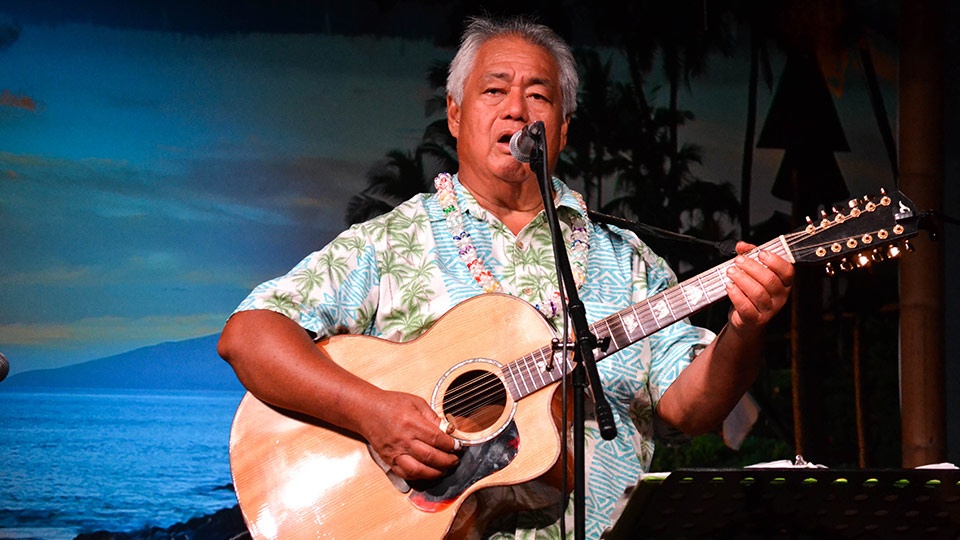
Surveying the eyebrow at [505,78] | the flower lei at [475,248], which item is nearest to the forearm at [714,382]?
the flower lei at [475,248]

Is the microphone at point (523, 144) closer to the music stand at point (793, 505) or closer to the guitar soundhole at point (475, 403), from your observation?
the guitar soundhole at point (475, 403)

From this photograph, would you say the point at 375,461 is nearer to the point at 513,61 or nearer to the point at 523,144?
the point at 523,144

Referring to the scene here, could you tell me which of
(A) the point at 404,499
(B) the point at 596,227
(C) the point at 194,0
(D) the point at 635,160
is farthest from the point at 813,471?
(C) the point at 194,0

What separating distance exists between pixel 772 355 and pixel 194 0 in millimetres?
3262

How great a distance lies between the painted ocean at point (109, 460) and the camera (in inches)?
156

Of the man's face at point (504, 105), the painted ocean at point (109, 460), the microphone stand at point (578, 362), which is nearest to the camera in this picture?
the microphone stand at point (578, 362)

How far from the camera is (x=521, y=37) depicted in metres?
3.02

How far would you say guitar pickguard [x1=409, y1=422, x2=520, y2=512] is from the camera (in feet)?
7.78

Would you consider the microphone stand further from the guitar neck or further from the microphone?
the guitar neck

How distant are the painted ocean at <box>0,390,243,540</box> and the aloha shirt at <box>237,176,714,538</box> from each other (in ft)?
5.97

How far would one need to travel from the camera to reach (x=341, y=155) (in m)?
4.75

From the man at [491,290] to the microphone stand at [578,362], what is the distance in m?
0.30

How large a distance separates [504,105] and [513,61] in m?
0.15

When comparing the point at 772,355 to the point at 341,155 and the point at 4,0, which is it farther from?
the point at 4,0
